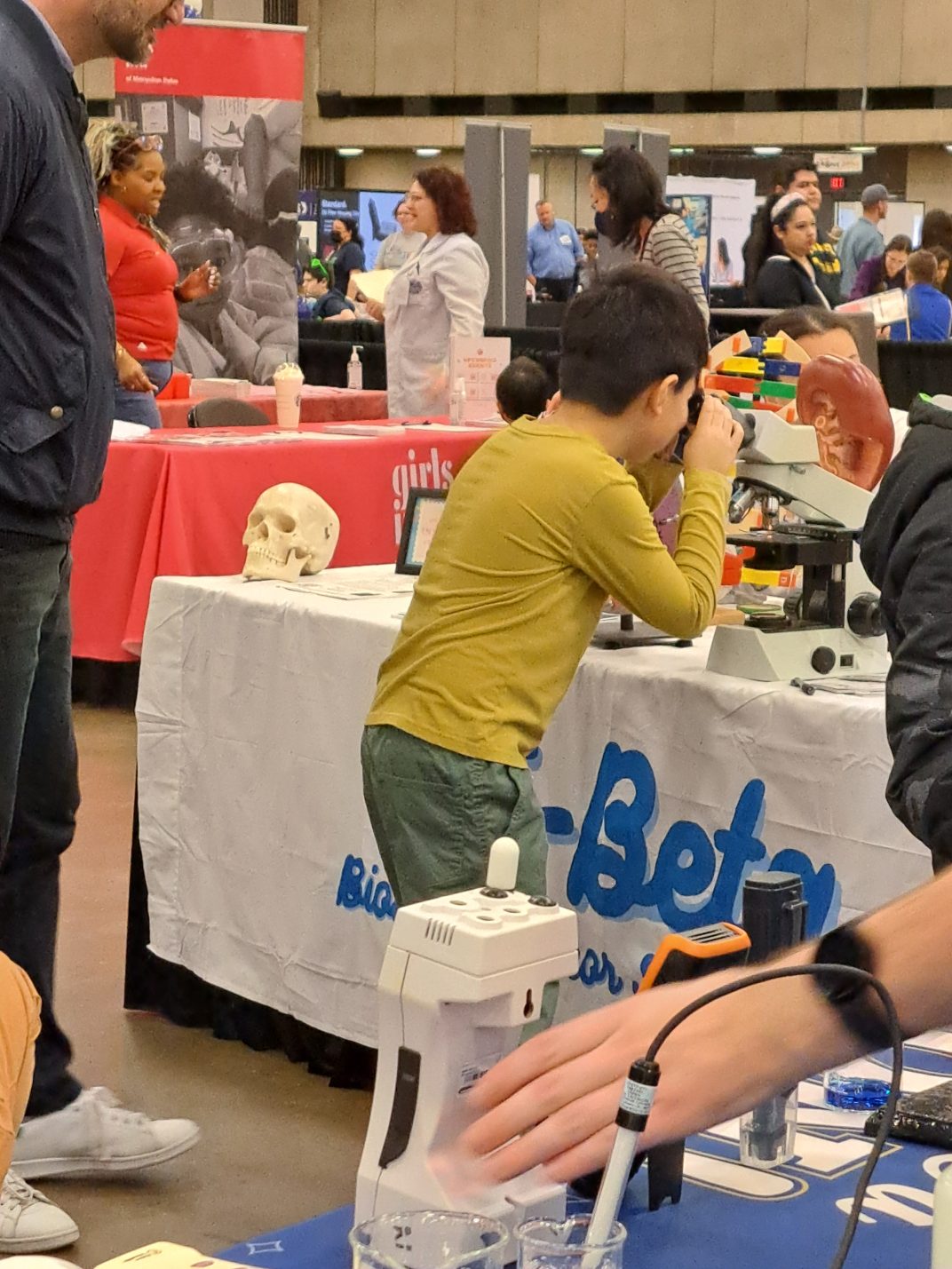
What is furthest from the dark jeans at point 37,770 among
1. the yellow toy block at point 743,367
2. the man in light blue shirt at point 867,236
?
the man in light blue shirt at point 867,236

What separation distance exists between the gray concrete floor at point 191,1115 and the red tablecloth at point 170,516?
1434mm

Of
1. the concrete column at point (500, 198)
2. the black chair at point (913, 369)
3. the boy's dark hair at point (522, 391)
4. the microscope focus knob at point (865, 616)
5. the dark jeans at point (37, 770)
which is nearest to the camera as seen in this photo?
the dark jeans at point (37, 770)

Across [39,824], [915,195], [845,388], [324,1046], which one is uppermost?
[915,195]

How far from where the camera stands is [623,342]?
Result: 2283mm

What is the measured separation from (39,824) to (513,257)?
849 cm

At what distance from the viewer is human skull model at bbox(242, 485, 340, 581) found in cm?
318

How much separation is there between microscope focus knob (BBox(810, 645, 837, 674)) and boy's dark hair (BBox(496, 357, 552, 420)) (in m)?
2.34

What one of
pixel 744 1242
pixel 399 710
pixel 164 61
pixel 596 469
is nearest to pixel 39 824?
pixel 399 710

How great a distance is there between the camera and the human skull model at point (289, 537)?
3.18 meters

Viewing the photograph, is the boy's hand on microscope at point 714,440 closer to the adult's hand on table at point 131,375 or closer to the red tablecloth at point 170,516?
the red tablecloth at point 170,516

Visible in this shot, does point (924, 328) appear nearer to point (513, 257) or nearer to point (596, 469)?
point (513, 257)

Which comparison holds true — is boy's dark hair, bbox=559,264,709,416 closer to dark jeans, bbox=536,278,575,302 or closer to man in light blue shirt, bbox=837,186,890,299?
man in light blue shirt, bbox=837,186,890,299

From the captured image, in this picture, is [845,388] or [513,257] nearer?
[845,388]

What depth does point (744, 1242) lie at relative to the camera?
1211 mm
